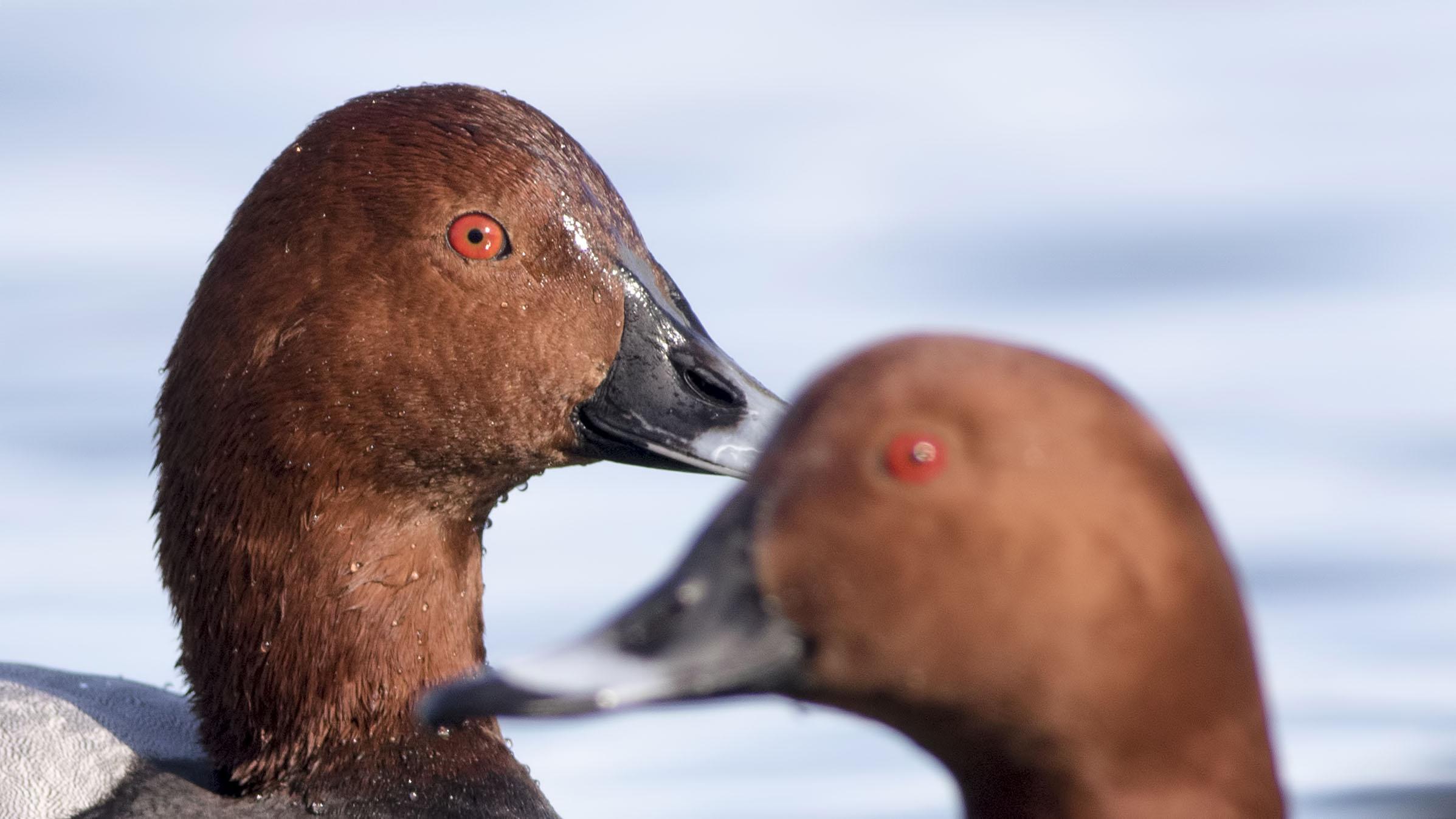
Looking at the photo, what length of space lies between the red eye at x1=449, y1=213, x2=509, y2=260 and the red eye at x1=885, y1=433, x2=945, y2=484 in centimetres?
173

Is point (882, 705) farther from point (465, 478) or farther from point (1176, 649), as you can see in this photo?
point (465, 478)

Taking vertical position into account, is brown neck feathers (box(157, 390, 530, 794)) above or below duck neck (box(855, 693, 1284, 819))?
below

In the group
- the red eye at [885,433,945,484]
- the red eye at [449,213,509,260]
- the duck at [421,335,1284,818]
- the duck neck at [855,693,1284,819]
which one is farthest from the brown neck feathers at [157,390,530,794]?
the red eye at [885,433,945,484]

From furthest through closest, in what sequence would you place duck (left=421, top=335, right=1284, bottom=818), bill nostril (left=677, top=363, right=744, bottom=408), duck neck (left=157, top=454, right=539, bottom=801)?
bill nostril (left=677, top=363, right=744, bottom=408), duck neck (left=157, top=454, right=539, bottom=801), duck (left=421, top=335, right=1284, bottom=818)

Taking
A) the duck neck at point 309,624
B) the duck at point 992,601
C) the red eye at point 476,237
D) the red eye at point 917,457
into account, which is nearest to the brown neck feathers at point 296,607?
the duck neck at point 309,624

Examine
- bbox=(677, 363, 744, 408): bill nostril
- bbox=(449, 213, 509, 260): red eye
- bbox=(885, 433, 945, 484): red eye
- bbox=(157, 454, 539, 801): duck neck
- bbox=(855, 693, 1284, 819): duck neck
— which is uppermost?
bbox=(449, 213, 509, 260): red eye

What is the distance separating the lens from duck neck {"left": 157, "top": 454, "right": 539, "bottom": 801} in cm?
408

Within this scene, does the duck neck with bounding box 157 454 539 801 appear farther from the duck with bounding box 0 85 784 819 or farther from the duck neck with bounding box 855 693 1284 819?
the duck neck with bounding box 855 693 1284 819

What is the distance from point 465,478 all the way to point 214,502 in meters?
0.48

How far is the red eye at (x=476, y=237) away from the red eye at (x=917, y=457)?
5.68ft

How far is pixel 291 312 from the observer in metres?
4.10

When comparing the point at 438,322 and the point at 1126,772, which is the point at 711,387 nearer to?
the point at 438,322

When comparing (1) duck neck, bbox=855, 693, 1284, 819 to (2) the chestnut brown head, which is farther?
(2) the chestnut brown head

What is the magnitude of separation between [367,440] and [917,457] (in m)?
1.75
